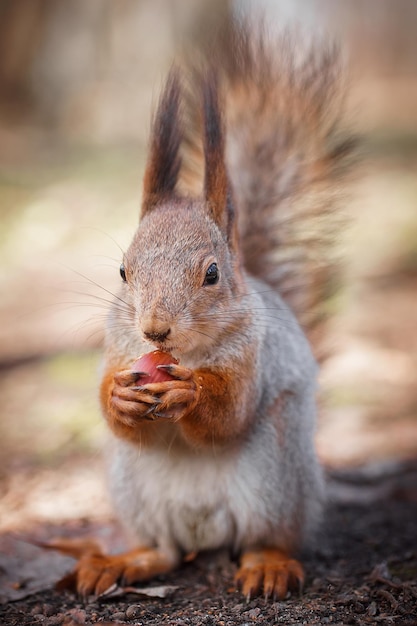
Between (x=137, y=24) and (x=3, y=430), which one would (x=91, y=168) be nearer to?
(x=137, y=24)

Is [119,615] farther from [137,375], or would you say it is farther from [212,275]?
[212,275]

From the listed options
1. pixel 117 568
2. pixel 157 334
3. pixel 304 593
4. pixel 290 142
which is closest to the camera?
pixel 157 334

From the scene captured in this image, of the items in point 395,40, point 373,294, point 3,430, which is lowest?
point 3,430

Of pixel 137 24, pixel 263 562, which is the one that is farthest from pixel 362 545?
pixel 137 24

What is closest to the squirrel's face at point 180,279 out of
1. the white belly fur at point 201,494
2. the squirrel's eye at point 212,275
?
the squirrel's eye at point 212,275

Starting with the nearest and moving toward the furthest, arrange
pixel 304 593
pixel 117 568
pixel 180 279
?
pixel 180 279
pixel 304 593
pixel 117 568

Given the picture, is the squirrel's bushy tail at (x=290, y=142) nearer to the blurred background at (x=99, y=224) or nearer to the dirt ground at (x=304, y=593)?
the blurred background at (x=99, y=224)

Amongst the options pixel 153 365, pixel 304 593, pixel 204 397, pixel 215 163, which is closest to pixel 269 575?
pixel 304 593
